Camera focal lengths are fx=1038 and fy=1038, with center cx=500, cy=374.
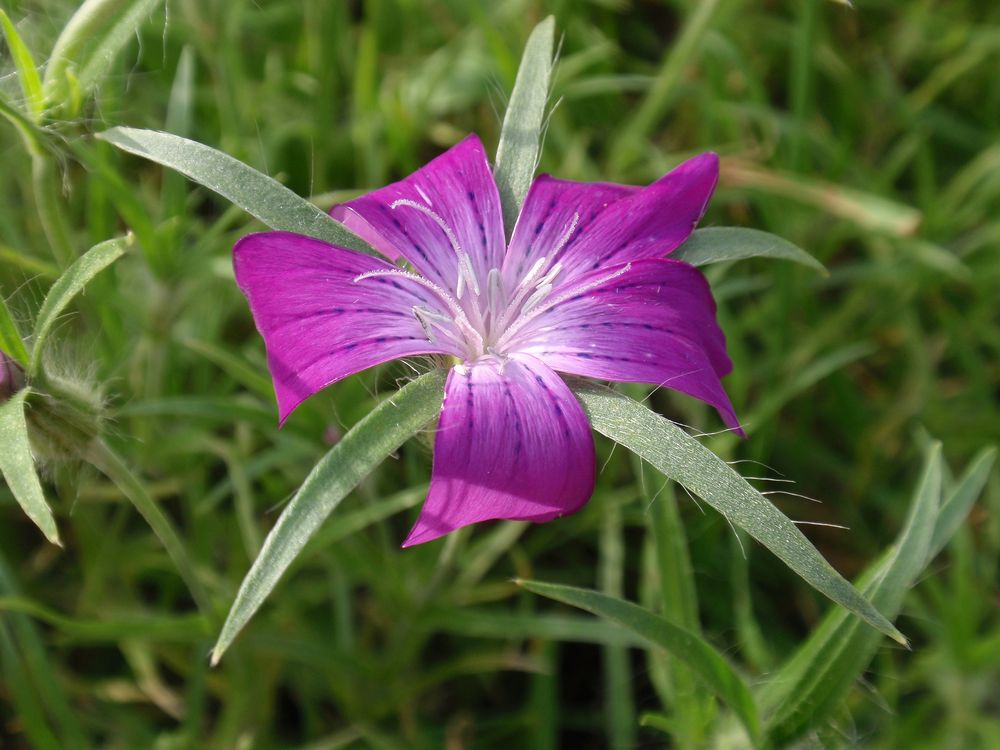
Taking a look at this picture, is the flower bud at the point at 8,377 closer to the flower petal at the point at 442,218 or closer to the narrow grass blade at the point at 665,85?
the flower petal at the point at 442,218

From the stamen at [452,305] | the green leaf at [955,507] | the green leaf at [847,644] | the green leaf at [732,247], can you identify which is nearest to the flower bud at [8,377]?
the stamen at [452,305]

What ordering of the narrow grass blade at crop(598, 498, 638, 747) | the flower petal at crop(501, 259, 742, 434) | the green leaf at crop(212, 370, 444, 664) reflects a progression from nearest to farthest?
1. the green leaf at crop(212, 370, 444, 664)
2. the flower petal at crop(501, 259, 742, 434)
3. the narrow grass blade at crop(598, 498, 638, 747)

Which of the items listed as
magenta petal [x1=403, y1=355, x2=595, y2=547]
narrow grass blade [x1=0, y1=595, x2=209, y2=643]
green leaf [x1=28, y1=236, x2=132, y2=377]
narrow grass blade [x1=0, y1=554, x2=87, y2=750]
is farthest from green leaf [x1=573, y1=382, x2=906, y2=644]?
narrow grass blade [x1=0, y1=554, x2=87, y2=750]

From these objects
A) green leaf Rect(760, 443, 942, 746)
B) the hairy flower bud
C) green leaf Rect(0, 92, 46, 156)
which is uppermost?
green leaf Rect(0, 92, 46, 156)

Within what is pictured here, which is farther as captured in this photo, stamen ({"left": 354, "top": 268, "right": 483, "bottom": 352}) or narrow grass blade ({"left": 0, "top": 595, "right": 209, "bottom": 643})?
narrow grass blade ({"left": 0, "top": 595, "right": 209, "bottom": 643})

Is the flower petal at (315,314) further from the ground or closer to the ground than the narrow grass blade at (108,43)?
closer to the ground

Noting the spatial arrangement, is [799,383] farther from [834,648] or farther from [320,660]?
[320,660]

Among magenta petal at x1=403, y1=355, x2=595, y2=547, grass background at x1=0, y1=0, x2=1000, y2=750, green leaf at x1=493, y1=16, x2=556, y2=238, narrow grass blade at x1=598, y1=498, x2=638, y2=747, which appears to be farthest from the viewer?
narrow grass blade at x1=598, y1=498, x2=638, y2=747

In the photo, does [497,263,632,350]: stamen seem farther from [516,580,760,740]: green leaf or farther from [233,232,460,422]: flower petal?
[516,580,760,740]: green leaf
